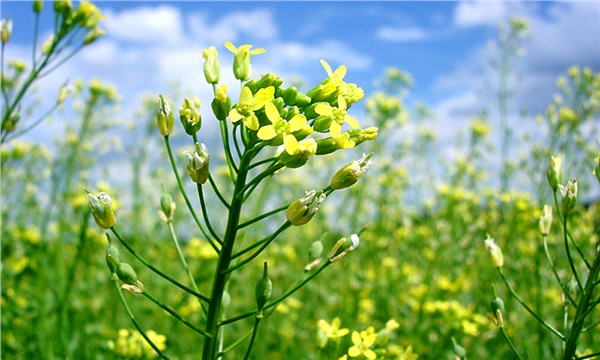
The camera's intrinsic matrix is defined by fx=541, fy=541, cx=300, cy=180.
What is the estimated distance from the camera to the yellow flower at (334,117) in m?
1.36

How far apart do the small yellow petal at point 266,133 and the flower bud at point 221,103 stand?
0.49 feet

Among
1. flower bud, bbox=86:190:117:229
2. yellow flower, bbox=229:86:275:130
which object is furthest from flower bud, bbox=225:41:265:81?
flower bud, bbox=86:190:117:229

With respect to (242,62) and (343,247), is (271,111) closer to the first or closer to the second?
(242,62)

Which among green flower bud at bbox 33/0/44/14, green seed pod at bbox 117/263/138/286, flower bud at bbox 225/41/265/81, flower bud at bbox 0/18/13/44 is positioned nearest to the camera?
green seed pod at bbox 117/263/138/286

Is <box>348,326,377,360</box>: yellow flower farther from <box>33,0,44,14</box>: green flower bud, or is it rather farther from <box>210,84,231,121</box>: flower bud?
<box>33,0,44,14</box>: green flower bud

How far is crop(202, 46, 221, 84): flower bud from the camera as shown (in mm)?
1548

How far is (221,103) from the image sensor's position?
1417 mm

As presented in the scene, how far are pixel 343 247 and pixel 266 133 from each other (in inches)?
17.4

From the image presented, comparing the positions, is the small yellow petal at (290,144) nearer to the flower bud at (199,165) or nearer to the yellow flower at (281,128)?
the yellow flower at (281,128)

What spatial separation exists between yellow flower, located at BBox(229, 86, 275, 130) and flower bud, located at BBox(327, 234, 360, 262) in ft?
1.45

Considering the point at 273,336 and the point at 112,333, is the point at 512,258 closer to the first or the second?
the point at 273,336

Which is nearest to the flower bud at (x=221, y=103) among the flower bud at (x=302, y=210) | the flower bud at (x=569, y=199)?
the flower bud at (x=302, y=210)

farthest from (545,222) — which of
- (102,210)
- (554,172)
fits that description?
(102,210)

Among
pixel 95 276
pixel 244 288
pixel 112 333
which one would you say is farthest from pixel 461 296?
pixel 95 276
